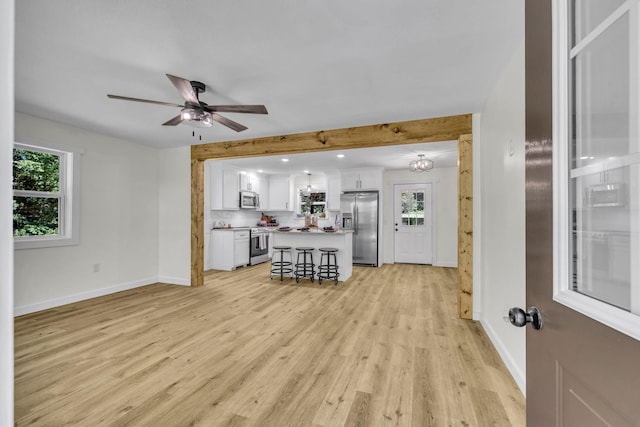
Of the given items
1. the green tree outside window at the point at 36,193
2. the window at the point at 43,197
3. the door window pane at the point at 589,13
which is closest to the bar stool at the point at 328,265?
the window at the point at 43,197

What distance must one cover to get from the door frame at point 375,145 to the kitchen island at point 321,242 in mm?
1564

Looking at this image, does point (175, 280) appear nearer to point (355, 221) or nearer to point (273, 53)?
point (355, 221)

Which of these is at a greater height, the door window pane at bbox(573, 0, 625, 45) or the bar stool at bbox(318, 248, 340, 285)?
the door window pane at bbox(573, 0, 625, 45)

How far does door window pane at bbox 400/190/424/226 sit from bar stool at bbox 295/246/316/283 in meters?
2.99

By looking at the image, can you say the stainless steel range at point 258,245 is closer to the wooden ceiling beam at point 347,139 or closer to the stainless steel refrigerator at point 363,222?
the stainless steel refrigerator at point 363,222

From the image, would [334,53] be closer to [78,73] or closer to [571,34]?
[571,34]

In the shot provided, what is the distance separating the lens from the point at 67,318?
3342 millimetres

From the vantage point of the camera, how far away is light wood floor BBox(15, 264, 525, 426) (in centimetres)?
176

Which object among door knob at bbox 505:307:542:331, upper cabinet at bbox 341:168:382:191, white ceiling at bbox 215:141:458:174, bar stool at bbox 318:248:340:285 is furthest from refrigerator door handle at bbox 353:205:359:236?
door knob at bbox 505:307:542:331

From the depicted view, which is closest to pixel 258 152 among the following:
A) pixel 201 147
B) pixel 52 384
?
pixel 201 147

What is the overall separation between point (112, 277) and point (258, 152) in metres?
3.00

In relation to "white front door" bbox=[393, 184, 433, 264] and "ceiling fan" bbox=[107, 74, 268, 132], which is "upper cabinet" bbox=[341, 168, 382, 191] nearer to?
"white front door" bbox=[393, 184, 433, 264]
